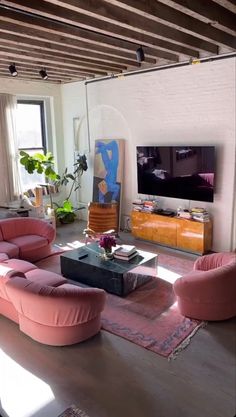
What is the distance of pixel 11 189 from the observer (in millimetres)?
6160

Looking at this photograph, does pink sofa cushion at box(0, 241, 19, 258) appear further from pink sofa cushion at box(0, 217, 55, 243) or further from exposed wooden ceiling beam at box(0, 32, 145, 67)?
exposed wooden ceiling beam at box(0, 32, 145, 67)

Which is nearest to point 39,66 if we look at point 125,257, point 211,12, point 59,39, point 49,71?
point 49,71

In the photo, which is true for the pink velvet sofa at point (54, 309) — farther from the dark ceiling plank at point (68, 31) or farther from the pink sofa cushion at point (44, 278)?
the dark ceiling plank at point (68, 31)

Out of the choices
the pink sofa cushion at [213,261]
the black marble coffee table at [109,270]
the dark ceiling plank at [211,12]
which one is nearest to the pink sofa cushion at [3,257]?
the black marble coffee table at [109,270]

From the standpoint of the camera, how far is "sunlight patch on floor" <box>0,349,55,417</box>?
7.53 feet

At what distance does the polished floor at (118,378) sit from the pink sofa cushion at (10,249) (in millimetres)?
1292

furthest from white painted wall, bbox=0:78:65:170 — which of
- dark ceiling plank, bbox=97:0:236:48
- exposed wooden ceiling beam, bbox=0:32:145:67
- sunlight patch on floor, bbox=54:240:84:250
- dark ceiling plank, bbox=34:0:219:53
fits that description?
dark ceiling plank, bbox=97:0:236:48

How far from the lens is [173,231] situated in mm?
5074

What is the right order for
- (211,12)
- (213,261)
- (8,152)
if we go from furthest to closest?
(8,152) → (213,261) → (211,12)

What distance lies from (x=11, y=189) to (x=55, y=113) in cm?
183

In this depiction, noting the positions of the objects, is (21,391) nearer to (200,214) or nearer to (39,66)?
(200,214)

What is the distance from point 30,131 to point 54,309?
15.5 feet

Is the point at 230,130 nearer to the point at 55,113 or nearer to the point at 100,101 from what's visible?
the point at 100,101

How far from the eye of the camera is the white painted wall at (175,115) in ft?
14.8
